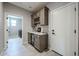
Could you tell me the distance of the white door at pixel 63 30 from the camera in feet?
6.48

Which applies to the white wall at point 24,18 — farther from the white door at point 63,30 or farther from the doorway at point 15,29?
the white door at point 63,30

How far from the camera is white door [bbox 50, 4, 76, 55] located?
1.97 meters

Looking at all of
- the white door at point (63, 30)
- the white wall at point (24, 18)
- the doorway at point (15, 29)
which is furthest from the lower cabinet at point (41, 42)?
the doorway at point (15, 29)

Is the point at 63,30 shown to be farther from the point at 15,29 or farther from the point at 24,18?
the point at 15,29

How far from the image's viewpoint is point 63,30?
2.30m

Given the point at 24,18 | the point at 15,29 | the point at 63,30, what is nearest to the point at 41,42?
the point at 63,30

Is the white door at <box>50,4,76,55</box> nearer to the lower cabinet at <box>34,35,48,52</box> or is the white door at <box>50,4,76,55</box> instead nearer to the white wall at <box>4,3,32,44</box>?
the lower cabinet at <box>34,35,48,52</box>

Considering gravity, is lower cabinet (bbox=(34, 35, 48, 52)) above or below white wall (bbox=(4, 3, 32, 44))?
below

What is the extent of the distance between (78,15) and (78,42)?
613mm

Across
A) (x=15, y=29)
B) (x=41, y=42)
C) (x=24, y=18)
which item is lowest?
(x=41, y=42)

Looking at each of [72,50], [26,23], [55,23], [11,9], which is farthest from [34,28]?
[72,50]

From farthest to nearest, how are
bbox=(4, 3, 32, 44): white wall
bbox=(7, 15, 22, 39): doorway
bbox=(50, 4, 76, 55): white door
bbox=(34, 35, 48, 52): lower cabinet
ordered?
1. bbox=(7, 15, 22, 39): doorway
2. bbox=(4, 3, 32, 44): white wall
3. bbox=(34, 35, 48, 52): lower cabinet
4. bbox=(50, 4, 76, 55): white door

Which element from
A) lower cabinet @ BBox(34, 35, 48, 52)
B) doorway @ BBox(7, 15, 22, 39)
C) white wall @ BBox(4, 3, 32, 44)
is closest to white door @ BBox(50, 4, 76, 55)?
lower cabinet @ BBox(34, 35, 48, 52)

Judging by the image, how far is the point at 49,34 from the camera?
2.96 m
